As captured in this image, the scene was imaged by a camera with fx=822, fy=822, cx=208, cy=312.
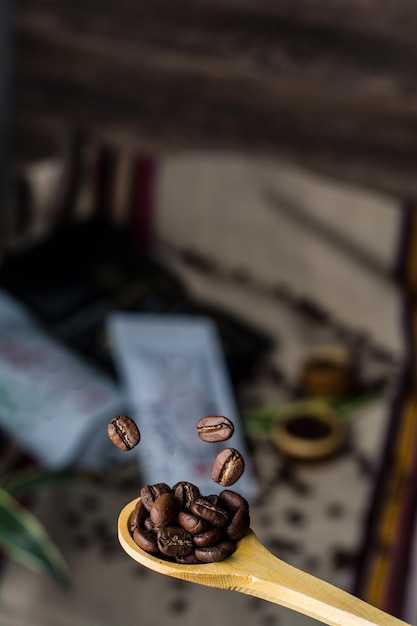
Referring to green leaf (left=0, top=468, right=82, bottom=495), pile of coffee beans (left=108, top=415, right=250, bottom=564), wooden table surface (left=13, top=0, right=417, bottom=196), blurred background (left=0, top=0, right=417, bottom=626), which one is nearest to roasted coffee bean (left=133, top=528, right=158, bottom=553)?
pile of coffee beans (left=108, top=415, right=250, bottom=564)

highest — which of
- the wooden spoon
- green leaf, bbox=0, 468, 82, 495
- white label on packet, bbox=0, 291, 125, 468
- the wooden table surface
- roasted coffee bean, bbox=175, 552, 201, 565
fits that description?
the wooden spoon

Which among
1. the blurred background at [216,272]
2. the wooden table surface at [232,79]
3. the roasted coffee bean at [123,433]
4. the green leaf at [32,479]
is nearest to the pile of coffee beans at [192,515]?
the roasted coffee bean at [123,433]

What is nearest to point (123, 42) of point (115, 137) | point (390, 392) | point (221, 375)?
point (115, 137)

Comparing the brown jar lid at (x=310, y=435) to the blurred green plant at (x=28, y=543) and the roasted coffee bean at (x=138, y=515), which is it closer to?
the blurred green plant at (x=28, y=543)

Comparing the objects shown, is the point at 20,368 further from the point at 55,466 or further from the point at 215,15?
the point at 215,15

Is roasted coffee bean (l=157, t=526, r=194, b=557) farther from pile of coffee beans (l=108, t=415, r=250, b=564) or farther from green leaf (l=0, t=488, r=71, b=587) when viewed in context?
green leaf (l=0, t=488, r=71, b=587)

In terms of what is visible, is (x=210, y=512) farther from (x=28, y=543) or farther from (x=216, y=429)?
(x=28, y=543)
